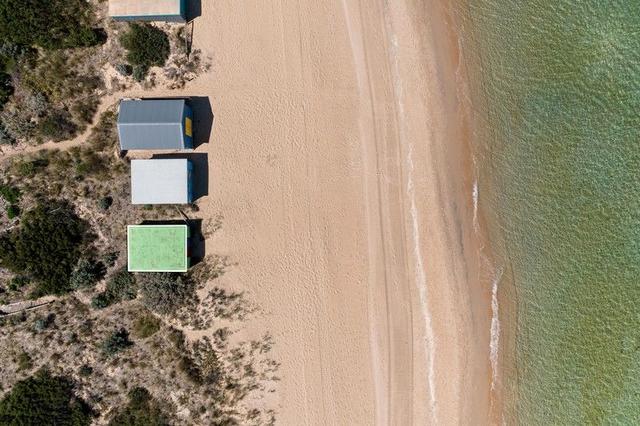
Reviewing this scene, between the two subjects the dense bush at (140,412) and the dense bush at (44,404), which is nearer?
the dense bush at (44,404)

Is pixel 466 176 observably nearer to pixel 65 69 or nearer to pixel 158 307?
pixel 158 307

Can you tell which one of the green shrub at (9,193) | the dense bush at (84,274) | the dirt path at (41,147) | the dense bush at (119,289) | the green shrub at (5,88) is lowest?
the dense bush at (119,289)

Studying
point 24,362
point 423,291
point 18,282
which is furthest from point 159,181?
point 423,291

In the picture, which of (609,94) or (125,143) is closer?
Result: (125,143)

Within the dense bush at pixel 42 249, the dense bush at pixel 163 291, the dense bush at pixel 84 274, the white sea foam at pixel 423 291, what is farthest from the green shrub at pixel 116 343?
the white sea foam at pixel 423 291

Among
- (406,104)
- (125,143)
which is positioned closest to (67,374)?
(125,143)

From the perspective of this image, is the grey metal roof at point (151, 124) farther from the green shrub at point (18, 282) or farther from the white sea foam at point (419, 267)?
the white sea foam at point (419, 267)
